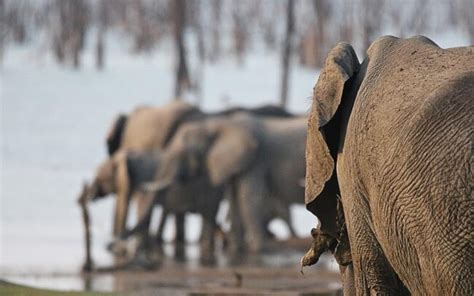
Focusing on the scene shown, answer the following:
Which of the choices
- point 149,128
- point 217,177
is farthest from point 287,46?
point 217,177

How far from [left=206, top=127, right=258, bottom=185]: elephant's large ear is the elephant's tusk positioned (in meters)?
0.77

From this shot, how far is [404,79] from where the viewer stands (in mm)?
5949

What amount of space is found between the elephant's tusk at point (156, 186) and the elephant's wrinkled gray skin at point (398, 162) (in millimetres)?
15876

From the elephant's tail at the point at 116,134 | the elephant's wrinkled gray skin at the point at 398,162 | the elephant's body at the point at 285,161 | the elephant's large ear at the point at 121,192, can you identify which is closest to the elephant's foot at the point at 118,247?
the elephant's large ear at the point at 121,192

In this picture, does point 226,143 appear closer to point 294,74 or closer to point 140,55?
point 294,74

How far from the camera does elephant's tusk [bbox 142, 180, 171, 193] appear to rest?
2295cm

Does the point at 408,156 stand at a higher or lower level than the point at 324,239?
higher

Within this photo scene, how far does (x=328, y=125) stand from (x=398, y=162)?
1116 mm

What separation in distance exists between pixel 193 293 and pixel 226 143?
36.1 feet

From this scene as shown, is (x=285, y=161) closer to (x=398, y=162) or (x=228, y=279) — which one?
(x=228, y=279)

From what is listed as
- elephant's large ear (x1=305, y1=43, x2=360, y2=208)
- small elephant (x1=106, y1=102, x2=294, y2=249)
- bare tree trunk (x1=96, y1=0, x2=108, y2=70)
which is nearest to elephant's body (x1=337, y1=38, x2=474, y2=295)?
elephant's large ear (x1=305, y1=43, x2=360, y2=208)

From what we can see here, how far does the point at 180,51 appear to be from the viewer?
3900 centimetres

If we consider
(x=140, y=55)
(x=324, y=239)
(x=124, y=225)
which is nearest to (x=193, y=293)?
(x=324, y=239)

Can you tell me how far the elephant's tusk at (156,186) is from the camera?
23.0 metres
